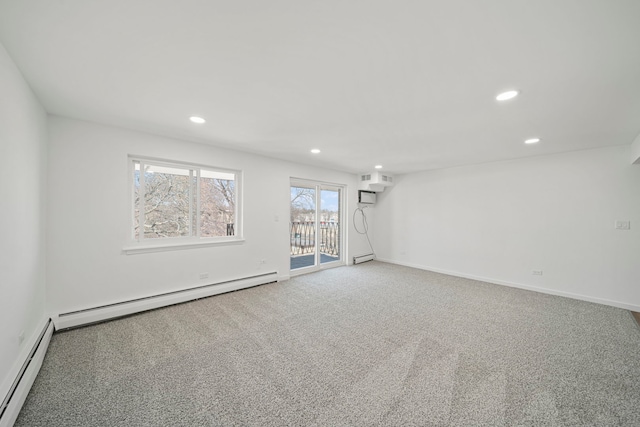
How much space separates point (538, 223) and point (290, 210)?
14.2ft

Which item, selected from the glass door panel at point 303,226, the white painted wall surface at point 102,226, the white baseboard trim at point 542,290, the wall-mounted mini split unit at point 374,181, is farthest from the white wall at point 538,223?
the white painted wall surface at point 102,226

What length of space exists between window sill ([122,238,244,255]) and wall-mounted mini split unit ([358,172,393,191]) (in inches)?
129

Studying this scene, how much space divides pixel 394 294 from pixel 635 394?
238cm

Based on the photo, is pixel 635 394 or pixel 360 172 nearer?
pixel 635 394

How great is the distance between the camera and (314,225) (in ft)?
17.5

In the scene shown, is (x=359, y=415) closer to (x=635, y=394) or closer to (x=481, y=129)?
(x=635, y=394)

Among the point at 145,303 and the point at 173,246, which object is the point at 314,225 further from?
the point at 145,303

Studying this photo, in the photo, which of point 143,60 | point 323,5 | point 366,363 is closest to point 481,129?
point 323,5

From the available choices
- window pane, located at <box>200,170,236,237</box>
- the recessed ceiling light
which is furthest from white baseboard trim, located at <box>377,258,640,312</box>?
window pane, located at <box>200,170,236,237</box>

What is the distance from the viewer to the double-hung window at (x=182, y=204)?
3.18 m

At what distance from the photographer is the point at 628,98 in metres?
2.04

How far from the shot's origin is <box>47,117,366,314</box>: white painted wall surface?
8.50 ft

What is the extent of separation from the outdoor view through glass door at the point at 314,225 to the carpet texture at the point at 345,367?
6.21ft

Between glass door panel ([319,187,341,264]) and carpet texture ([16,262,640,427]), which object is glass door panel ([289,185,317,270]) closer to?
glass door panel ([319,187,341,264])
